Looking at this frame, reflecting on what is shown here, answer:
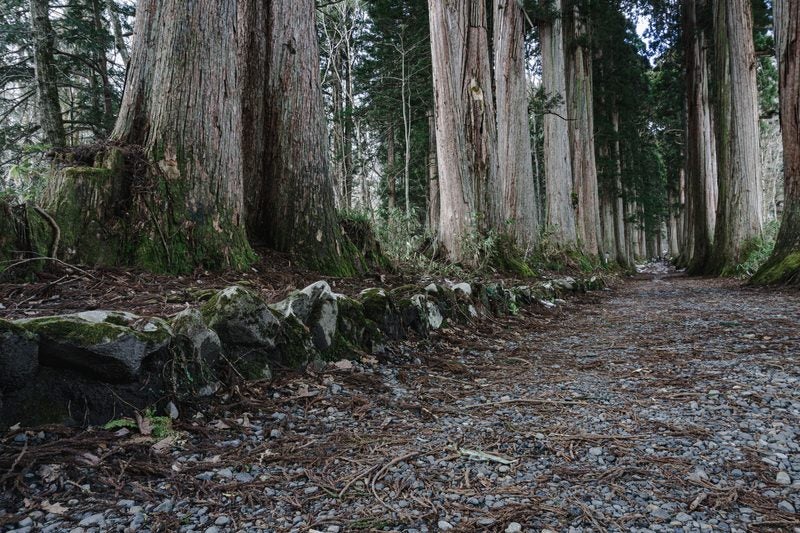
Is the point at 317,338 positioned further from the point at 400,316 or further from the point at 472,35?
the point at 472,35

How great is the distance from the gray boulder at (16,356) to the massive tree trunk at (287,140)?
2.69 m

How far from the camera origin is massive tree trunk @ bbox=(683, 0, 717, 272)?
1375 cm

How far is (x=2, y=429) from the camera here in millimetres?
1577

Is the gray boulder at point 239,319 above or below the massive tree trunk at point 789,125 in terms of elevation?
below

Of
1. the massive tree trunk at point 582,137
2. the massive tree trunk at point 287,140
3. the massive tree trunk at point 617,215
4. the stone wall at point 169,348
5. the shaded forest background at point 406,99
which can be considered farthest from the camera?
the massive tree trunk at point 617,215

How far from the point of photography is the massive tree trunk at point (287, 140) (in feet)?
14.2

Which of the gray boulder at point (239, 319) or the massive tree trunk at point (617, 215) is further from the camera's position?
the massive tree trunk at point (617, 215)

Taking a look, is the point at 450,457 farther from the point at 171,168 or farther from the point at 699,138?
the point at 699,138

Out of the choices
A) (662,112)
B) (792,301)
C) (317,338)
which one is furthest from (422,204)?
(317,338)

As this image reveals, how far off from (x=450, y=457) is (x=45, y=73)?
37.3ft

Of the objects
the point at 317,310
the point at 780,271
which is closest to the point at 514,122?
the point at 780,271

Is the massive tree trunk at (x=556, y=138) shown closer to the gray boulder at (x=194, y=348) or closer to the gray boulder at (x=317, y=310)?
the gray boulder at (x=317, y=310)

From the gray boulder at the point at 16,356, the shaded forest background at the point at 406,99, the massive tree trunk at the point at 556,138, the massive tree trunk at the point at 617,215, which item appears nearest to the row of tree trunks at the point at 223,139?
the shaded forest background at the point at 406,99

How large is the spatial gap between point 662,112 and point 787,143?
17.1 metres
